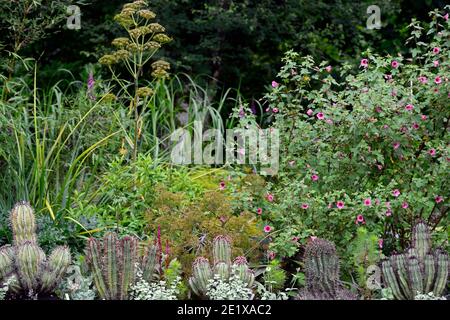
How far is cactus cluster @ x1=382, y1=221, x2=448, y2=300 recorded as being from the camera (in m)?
4.78

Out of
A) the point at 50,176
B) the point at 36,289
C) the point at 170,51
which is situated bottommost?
the point at 36,289

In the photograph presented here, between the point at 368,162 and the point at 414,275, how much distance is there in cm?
103

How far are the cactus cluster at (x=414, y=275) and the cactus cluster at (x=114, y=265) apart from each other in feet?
4.69

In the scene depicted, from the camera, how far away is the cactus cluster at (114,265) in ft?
15.5

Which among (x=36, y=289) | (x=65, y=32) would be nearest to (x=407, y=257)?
(x=36, y=289)

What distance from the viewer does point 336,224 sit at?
18.0 ft

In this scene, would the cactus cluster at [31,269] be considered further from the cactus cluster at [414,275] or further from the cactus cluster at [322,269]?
the cactus cluster at [414,275]

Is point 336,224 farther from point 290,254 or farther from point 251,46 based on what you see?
point 251,46

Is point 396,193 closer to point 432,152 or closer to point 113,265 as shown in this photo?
point 432,152

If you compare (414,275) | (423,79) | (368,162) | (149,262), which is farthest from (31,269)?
(423,79)

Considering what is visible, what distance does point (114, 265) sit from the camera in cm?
472

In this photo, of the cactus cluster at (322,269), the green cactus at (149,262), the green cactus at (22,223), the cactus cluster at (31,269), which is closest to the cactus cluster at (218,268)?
the green cactus at (149,262)

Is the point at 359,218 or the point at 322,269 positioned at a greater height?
the point at 359,218

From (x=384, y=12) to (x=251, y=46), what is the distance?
5.31 ft
